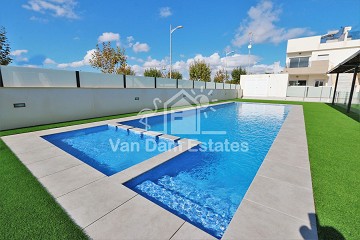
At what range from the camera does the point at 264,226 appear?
7.72 feet

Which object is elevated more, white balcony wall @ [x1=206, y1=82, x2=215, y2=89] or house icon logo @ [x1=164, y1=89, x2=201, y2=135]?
white balcony wall @ [x1=206, y1=82, x2=215, y2=89]

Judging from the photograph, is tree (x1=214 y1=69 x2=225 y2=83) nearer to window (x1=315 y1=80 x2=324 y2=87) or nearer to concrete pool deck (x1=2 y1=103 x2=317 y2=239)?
window (x1=315 y1=80 x2=324 y2=87)

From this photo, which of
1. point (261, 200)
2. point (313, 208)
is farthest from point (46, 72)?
point (313, 208)

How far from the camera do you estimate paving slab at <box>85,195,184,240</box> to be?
2189 millimetres

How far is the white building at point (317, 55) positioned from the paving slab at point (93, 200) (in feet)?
125

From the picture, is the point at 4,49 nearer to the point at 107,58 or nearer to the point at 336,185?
the point at 107,58

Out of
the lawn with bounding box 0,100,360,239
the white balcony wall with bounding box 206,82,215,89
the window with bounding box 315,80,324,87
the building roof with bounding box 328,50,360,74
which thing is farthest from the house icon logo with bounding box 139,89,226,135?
the window with bounding box 315,80,324,87

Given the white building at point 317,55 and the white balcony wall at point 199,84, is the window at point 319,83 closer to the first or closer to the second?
the white building at point 317,55

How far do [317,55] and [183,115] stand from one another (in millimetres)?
37094

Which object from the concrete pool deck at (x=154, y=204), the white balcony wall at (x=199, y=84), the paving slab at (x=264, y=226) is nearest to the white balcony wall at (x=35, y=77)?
the concrete pool deck at (x=154, y=204)

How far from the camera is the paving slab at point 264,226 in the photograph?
2.20 meters

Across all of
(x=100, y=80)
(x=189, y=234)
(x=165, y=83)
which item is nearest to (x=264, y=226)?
(x=189, y=234)

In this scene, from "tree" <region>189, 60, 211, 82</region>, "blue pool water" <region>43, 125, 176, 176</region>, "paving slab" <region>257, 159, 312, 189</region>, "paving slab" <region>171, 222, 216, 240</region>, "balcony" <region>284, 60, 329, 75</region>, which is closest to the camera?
"paving slab" <region>171, 222, 216, 240</region>

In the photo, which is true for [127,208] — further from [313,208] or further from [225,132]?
[225,132]
